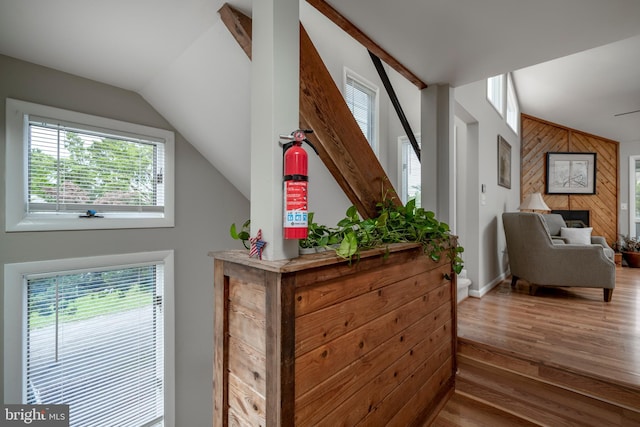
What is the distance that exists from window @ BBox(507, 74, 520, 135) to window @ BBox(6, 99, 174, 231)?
4.92 m

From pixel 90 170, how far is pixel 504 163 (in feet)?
15.7

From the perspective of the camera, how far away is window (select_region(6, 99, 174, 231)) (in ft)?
6.30

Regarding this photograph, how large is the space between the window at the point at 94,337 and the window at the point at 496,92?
4225 millimetres

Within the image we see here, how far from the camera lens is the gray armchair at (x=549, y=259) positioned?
2893 mm

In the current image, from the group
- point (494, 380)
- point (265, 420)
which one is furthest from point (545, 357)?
point (265, 420)

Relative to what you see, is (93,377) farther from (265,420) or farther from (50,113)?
(265,420)

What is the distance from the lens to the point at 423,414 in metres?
1.66

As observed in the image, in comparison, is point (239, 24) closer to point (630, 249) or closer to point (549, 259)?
point (549, 259)

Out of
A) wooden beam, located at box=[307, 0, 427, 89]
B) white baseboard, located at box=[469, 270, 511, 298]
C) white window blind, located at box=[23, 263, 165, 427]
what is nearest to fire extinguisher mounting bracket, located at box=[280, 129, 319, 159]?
wooden beam, located at box=[307, 0, 427, 89]

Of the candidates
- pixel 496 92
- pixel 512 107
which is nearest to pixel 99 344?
pixel 496 92

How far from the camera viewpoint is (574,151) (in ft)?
17.9

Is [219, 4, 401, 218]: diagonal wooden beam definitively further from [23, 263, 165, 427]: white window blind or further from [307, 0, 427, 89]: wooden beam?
[23, 263, 165, 427]: white window blind

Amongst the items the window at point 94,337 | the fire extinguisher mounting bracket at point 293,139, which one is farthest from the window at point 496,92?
the window at point 94,337

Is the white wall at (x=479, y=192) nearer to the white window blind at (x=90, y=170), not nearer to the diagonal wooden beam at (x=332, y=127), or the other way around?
the diagonal wooden beam at (x=332, y=127)
